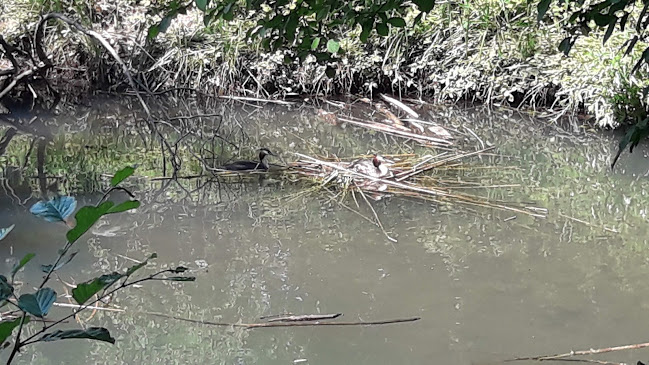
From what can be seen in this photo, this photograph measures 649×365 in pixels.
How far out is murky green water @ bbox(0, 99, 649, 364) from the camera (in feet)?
7.18

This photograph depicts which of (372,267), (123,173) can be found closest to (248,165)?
(372,267)

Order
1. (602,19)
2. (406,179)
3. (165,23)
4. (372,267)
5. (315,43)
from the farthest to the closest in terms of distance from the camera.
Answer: (406,179) → (372,267) → (315,43) → (165,23) → (602,19)

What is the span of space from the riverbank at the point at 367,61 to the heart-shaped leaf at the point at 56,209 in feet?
15.8

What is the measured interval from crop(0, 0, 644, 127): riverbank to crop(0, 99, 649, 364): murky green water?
4.75 feet

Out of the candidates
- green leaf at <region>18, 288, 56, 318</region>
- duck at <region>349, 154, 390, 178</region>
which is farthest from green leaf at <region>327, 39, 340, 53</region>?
duck at <region>349, 154, 390, 178</region>

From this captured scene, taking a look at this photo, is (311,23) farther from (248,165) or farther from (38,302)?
(248,165)

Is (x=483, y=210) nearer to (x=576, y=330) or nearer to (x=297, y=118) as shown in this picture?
(x=576, y=330)

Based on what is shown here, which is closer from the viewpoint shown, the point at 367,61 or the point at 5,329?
the point at 5,329

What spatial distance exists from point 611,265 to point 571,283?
0.26 m

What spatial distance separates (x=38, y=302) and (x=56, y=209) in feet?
0.31

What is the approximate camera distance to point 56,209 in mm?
674

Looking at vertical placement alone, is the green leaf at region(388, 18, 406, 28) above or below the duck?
above

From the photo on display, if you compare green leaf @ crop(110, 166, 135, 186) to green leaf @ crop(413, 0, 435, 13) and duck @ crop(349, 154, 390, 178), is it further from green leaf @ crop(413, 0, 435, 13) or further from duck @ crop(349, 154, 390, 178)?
duck @ crop(349, 154, 390, 178)

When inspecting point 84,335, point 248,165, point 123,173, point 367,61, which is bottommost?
point 248,165
